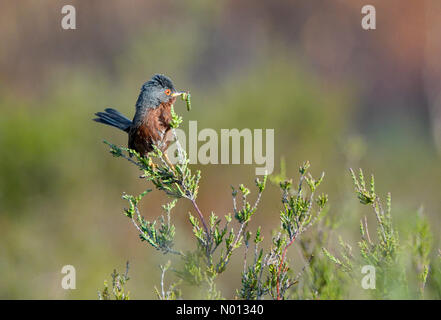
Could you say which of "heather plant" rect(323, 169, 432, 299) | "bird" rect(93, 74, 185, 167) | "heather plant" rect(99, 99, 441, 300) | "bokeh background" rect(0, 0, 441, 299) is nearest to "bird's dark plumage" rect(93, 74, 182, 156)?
"bird" rect(93, 74, 185, 167)

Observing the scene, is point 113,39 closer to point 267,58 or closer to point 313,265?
point 267,58

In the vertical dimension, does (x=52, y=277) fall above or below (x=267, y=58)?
below

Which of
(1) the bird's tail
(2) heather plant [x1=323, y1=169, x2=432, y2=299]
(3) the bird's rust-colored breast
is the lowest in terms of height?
(2) heather plant [x1=323, y1=169, x2=432, y2=299]

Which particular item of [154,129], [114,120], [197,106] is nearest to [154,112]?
[154,129]

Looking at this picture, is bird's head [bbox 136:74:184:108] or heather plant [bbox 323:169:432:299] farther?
bird's head [bbox 136:74:184:108]

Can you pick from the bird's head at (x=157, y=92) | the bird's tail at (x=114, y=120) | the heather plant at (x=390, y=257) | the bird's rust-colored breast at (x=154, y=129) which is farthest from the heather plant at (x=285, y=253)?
the bird's tail at (x=114, y=120)

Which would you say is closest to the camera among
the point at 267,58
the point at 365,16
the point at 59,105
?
the point at 59,105

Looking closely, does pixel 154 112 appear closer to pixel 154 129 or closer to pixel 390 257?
pixel 154 129

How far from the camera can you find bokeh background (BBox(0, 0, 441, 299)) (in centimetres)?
674

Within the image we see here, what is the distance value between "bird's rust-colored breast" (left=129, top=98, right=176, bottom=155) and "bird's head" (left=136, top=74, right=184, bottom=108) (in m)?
0.05

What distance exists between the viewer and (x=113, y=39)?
12.1m

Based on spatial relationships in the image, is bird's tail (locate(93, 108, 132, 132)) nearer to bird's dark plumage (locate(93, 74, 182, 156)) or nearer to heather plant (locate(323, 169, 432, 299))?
bird's dark plumage (locate(93, 74, 182, 156))

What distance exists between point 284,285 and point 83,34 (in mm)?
10634

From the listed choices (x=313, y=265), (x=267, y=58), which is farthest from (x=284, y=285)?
(x=267, y=58)
